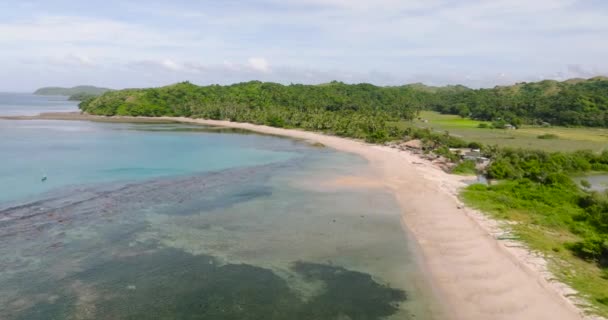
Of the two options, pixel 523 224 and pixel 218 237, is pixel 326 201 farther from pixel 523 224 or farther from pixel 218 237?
pixel 523 224

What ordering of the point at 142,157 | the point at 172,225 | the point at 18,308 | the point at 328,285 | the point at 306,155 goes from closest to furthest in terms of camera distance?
the point at 18,308
the point at 328,285
the point at 172,225
the point at 142,157
the point at 306,155

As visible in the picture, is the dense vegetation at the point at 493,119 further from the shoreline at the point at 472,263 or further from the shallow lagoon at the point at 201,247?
the shallow lagoon at the point at 201,247

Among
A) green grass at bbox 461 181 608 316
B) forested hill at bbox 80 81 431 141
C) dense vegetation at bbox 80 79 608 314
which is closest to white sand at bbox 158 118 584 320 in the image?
green grass at bbox 461 181 608 316

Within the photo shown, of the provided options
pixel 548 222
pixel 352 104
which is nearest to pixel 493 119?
pixel 352 104

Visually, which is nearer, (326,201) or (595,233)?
(595,233)

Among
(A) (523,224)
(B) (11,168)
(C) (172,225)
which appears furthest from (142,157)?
(A) (523,224)

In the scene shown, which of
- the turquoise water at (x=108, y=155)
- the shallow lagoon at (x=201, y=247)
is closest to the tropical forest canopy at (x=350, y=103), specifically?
the turquoise water at (x=108, y=155)

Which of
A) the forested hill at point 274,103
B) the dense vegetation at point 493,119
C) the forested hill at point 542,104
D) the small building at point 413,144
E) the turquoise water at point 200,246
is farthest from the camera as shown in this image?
the forested hill at point 542,104
